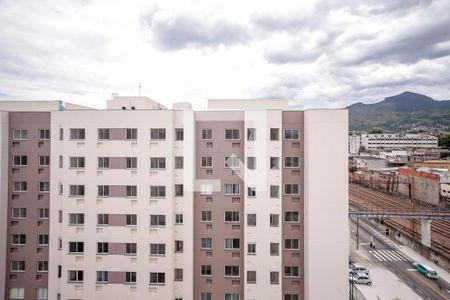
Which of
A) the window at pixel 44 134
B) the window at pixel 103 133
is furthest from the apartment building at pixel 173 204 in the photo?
the window at pixel 44 134

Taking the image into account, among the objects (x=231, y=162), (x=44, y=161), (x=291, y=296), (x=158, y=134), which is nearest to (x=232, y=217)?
(x=231, y=162)

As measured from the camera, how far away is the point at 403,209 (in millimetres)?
57438

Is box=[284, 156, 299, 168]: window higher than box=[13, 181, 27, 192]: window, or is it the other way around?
box=[284, 156, 299, 168]: window

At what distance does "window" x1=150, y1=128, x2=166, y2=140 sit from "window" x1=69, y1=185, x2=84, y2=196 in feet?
25.3

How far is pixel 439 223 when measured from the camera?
54.8 m

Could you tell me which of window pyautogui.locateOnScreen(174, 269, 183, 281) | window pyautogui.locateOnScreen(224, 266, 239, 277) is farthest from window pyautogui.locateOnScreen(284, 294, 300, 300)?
window pyautogui.locateOnScreen(174, 269, 183, 281)

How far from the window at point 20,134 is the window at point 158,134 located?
11770mm

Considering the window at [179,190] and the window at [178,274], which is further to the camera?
the window at [179,190]

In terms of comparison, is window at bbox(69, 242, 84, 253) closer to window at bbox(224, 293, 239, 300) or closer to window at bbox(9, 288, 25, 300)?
window at bbox(9, 288, 25, 300)

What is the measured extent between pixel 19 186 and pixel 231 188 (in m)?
A: 19.2

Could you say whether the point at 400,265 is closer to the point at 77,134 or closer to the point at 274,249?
the point at 274,249

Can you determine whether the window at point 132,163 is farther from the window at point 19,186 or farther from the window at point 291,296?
the window at point 291,296

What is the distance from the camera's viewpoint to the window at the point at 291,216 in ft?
71.3

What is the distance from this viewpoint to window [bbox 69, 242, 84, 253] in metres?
21.8
